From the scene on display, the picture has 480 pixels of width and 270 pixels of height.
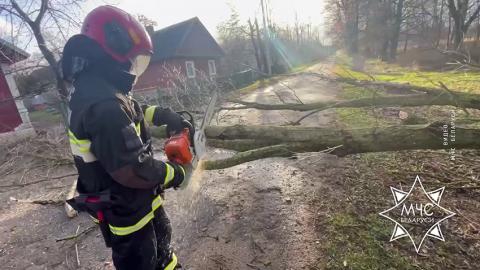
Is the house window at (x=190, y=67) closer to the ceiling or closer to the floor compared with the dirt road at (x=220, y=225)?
closer to the ceiling

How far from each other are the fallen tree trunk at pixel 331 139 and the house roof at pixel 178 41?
66.2ft

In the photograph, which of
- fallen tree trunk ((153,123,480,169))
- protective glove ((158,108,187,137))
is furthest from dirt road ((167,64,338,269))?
protective glove ((158,108,187,137))

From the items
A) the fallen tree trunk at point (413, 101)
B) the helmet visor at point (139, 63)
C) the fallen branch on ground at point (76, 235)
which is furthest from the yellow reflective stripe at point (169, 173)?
the fallen tree trunk at point (413, 101)

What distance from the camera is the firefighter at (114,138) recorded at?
1.49 metres

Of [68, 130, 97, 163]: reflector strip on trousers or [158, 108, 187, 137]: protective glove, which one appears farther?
[158, 108, 187, 137]: protective glove

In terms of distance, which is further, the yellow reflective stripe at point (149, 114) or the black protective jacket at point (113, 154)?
the yellow reflective stripe at point (149, 114)

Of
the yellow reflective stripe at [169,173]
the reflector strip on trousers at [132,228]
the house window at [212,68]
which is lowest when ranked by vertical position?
the reflector strip on trousers at [132,228]

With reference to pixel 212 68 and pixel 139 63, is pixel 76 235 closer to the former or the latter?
pixel 139 63

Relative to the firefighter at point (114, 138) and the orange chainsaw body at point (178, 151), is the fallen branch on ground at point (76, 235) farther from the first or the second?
the orange chainsaw body at point (178, 151)

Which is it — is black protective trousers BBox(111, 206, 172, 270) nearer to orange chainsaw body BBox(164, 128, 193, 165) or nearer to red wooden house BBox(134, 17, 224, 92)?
orange chainsaw body BBox(164, 128, 193, 165)

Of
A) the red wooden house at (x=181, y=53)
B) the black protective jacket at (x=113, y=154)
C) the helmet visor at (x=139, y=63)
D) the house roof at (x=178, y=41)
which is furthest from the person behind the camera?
the house roof at (x=178, y=41)

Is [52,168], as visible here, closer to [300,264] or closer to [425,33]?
[300,264]

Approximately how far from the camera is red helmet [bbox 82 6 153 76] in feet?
5.44

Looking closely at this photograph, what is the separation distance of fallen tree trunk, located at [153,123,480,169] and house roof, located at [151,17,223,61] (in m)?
20.2
